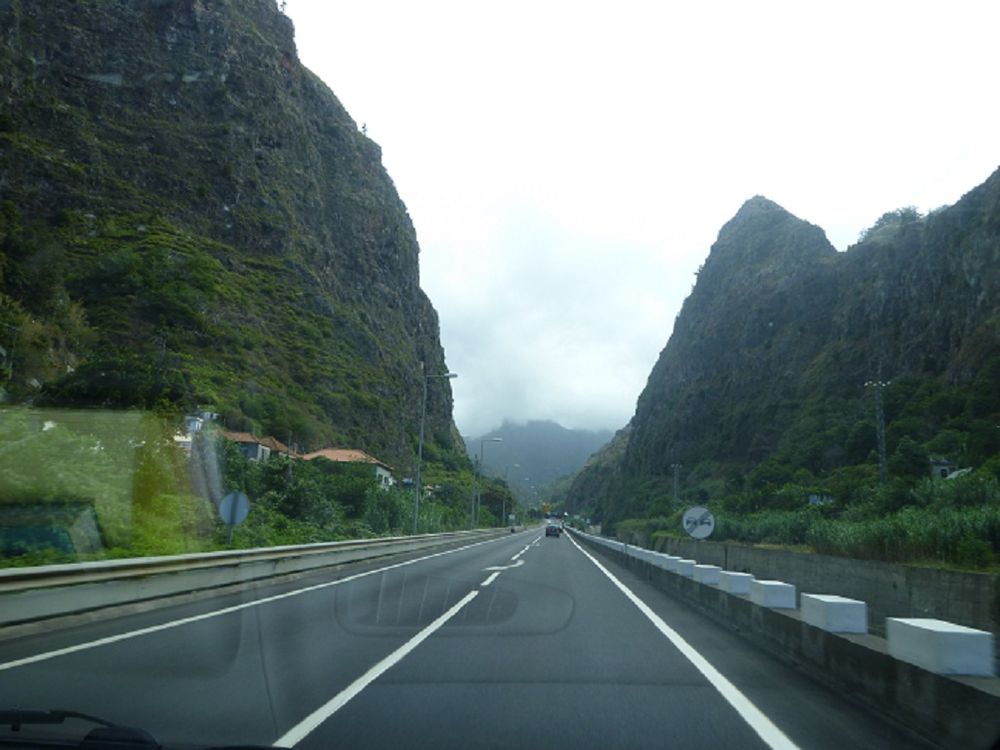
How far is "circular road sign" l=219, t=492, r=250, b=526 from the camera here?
18.7 metres

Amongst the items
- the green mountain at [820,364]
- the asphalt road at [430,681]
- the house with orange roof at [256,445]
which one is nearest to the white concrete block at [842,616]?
the asphalt road at [430,681]

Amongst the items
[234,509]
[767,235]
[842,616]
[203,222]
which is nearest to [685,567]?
[234,509]

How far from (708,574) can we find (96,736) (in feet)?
40.9

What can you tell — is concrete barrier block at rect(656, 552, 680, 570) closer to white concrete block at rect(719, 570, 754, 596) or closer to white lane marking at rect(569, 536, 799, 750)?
white concrete block at rect(719, 570, 754, 596)

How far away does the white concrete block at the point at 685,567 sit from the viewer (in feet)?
57.8

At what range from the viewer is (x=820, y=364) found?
111 meters

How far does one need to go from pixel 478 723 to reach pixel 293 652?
381 centimetres

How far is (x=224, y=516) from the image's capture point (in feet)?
61.6

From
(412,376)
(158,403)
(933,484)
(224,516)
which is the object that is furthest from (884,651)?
(412,376)

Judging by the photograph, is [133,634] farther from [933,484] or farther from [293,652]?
[933,484]

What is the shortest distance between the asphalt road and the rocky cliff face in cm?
2607

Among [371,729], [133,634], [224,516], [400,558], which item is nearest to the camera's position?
[371,729]

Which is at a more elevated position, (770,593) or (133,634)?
(770,593)

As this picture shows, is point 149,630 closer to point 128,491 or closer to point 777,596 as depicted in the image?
point 777,596
